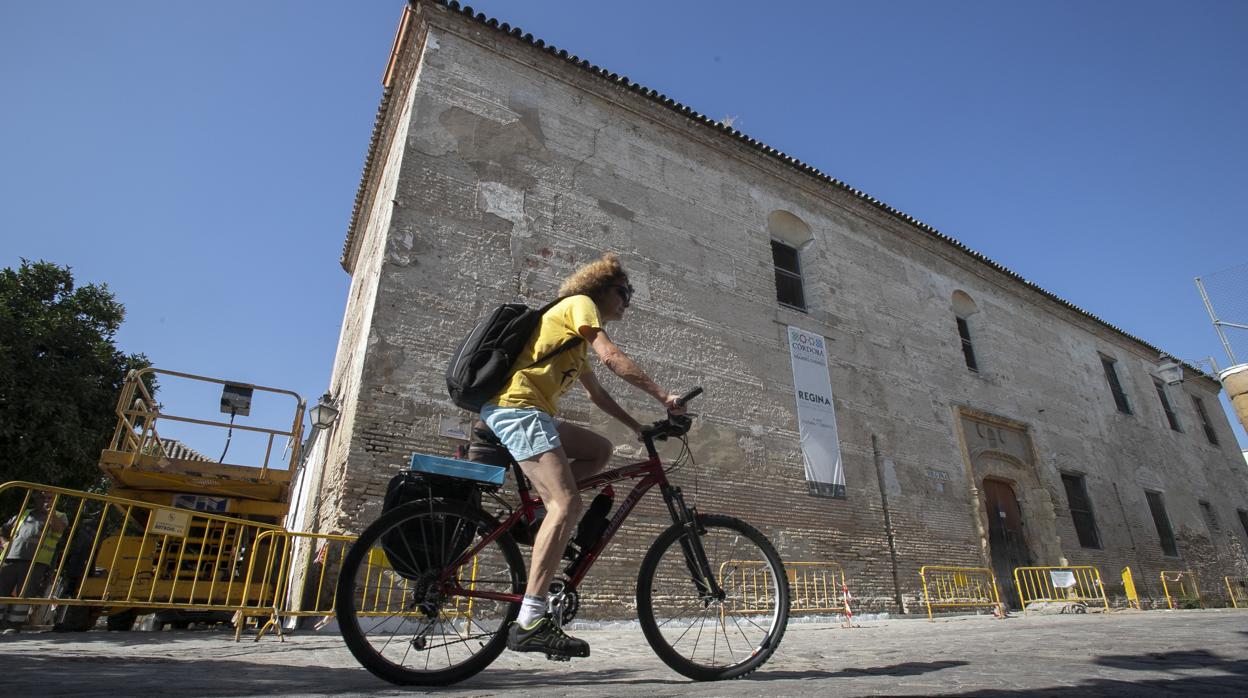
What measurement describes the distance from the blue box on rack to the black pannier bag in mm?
39

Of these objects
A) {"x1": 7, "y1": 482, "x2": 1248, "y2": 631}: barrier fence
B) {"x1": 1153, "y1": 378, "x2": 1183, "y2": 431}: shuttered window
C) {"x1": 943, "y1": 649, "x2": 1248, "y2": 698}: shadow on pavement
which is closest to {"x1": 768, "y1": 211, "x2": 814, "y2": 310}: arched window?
{"x1": 7, "y1": 482, "x2": 1248, "y2": 631}: barrier fence

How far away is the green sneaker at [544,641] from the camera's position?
7.76 feet

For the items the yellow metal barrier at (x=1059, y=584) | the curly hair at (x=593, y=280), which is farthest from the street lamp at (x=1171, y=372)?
the curly hair at (x=593, y=280)

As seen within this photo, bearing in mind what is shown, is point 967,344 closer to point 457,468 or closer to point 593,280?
point 593,280

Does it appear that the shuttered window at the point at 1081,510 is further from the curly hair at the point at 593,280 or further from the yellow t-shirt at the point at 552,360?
the yellow t-shirt at the point at 552,360

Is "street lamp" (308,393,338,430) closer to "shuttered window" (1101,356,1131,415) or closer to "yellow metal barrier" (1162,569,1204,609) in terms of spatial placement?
"yellow metal barrier" (1162,569,1204,609)

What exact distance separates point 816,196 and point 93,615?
40.9 feet

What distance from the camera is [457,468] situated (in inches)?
103

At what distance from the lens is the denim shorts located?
8.55 ft

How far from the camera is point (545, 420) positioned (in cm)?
267

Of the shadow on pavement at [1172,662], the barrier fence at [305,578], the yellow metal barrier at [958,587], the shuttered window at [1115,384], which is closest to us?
the shadow on pavement at [1172,662]

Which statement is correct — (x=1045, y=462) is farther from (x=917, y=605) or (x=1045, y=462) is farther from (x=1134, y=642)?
(x=1134, y=642)

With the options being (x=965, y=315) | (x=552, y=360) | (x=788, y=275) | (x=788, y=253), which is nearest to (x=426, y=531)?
(x=552, y=360)

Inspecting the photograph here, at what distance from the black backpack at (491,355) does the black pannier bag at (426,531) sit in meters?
0.33
